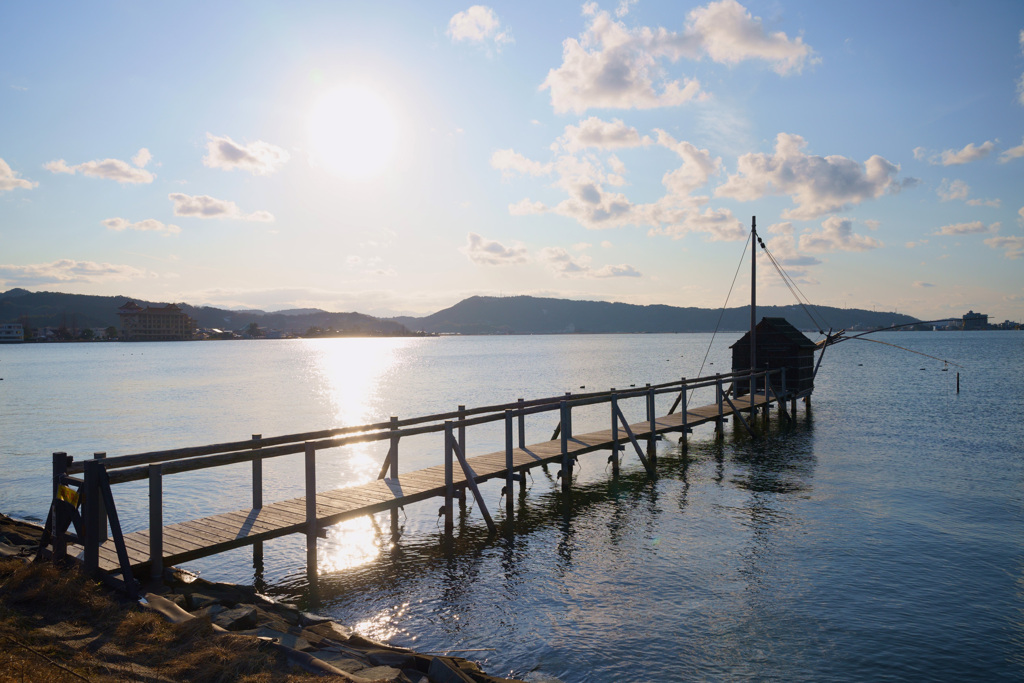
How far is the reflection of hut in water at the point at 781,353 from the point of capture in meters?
32.8

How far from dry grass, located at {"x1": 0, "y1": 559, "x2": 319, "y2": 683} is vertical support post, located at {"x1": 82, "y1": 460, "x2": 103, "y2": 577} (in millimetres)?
232

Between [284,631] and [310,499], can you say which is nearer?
[284,631]

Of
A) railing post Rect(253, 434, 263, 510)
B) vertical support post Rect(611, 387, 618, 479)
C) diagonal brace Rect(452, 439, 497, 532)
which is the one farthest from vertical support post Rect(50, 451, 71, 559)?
vertical support post Rect(611, 387, 618, 479)

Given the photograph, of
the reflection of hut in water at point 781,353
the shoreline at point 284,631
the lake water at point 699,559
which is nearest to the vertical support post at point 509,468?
the lake water at point 699,559

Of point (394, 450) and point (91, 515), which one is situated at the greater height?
point (91, 515)

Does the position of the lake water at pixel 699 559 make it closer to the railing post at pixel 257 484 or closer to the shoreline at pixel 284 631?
the shoreline at pixel 284 631

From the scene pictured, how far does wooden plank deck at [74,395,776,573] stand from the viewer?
8.62 metres

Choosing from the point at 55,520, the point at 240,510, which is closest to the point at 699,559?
the point at 240,510

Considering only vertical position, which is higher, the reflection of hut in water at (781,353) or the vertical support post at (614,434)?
the reflection of hut in water at (781,353)

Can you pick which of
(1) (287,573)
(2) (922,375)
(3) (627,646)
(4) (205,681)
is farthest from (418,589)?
(2) (922,375)

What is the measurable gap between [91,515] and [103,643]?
196 cm

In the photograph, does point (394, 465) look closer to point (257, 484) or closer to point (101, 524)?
point (257, 484)

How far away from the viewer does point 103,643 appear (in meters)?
6.43

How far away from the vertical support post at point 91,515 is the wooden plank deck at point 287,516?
154 mm
